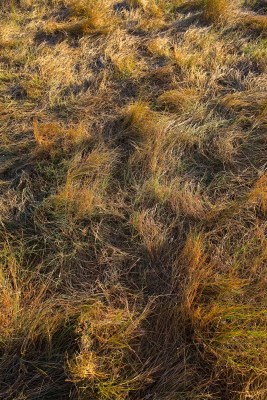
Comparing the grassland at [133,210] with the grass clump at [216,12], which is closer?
the grassland at [133,210]

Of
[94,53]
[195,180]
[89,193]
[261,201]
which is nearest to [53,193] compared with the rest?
[89,193]

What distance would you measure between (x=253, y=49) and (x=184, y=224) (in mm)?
2436

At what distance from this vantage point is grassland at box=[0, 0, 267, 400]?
169 centimetres

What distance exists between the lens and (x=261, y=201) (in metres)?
2.32

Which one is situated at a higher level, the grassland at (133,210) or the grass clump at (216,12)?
the grass clump at (216,12)

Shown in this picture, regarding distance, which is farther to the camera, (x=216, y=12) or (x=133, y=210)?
(x=216, y=12)

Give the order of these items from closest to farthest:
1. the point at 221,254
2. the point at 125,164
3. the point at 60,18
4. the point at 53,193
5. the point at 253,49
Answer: the point at 221,254 → the point at 53,193 → the point at 125,164 → the point at 253,49 → the point at 60,18

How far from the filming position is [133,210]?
2324mm

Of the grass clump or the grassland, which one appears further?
the grass clump

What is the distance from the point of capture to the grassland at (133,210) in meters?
1.69

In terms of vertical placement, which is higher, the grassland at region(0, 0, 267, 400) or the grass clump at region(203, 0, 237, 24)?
the grass clump at region(203, 0, 237, 24)

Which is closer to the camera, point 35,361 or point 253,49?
point 35,361

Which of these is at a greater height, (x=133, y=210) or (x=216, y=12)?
(x=216, y=12)

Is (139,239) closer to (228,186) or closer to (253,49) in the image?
(228,186)
